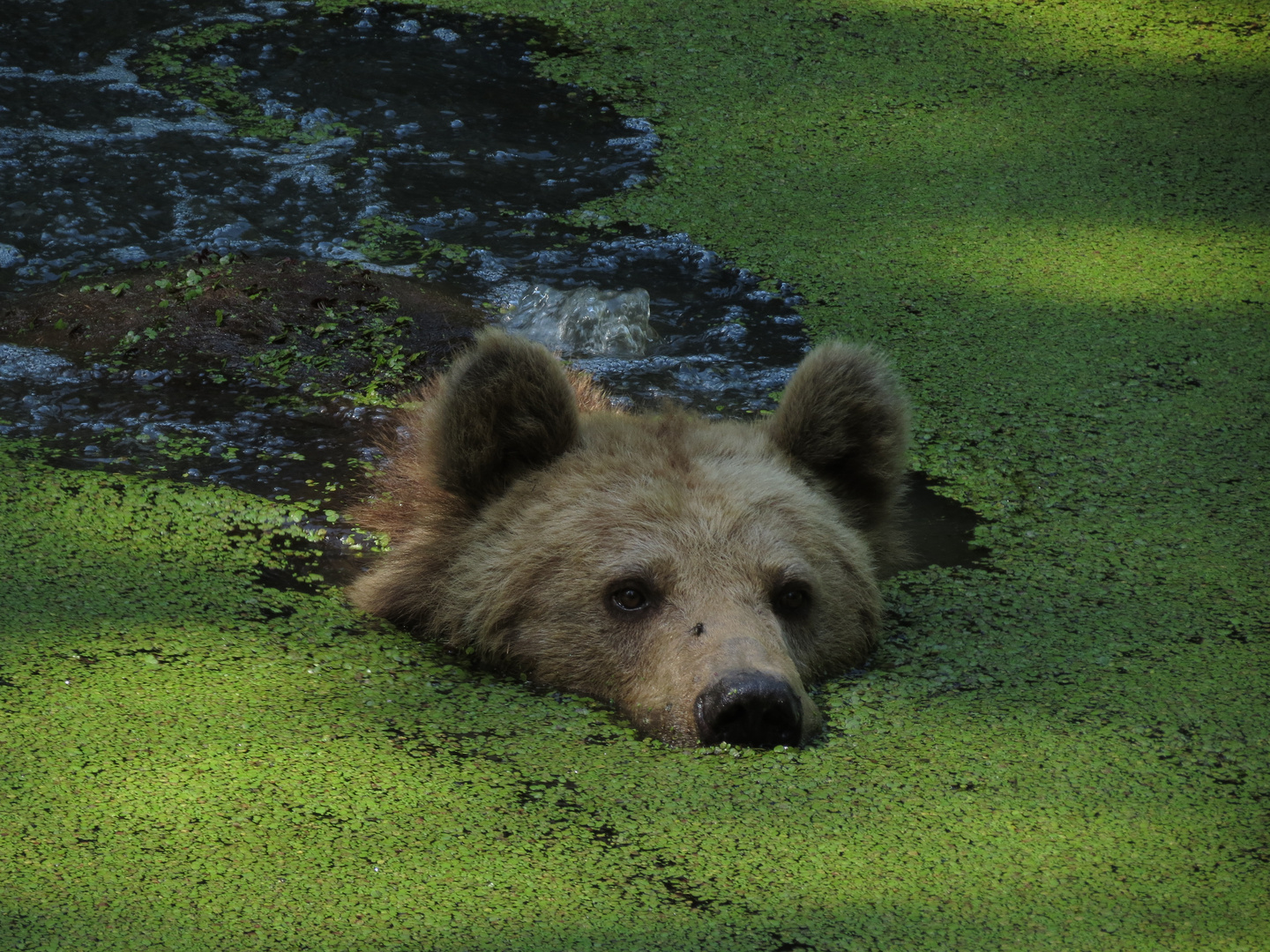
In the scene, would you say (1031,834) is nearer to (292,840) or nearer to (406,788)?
(406,788)

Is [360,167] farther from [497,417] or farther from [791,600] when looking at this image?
[791,600]

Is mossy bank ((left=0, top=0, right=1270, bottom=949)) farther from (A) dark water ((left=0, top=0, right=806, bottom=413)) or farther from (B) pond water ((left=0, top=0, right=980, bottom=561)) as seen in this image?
(A) dark water ((left=0, top=0, right=806, bottom=413))

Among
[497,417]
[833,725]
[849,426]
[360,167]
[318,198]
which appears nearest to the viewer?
[833,725]

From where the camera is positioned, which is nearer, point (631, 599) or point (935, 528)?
point (631, 599)

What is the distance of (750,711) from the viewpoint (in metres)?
2.82

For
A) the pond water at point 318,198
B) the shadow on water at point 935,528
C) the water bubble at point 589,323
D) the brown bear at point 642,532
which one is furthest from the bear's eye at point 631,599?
the water bubble at point 589,323

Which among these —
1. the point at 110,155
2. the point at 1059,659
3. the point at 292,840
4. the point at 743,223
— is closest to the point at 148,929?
the point at 292,840

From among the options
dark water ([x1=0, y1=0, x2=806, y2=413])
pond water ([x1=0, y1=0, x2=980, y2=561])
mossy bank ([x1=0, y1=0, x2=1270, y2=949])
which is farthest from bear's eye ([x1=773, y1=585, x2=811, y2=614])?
dark water ([x1=0, y1=0, x2=806, y2=413])

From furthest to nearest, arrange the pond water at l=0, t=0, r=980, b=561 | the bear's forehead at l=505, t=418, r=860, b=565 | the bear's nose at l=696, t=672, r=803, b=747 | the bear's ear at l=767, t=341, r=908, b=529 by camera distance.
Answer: the pond water at l=0, t=0, r=980, b=561, the bear's ear at l=767, t=341, r=908, b=529, the bear's forehead at l=505, t=418, r=860, b=565, the bear's nose at l=696, t=672, r=803, b=747

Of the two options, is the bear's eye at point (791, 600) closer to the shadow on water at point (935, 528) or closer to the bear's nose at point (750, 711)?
the bear's nose at point (750, 711)

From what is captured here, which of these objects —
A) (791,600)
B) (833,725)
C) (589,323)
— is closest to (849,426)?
(791,600)

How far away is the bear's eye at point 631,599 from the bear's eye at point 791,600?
0.35 meters

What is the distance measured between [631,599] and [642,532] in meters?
0.18

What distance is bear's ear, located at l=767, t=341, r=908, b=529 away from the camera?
371 centimetres
